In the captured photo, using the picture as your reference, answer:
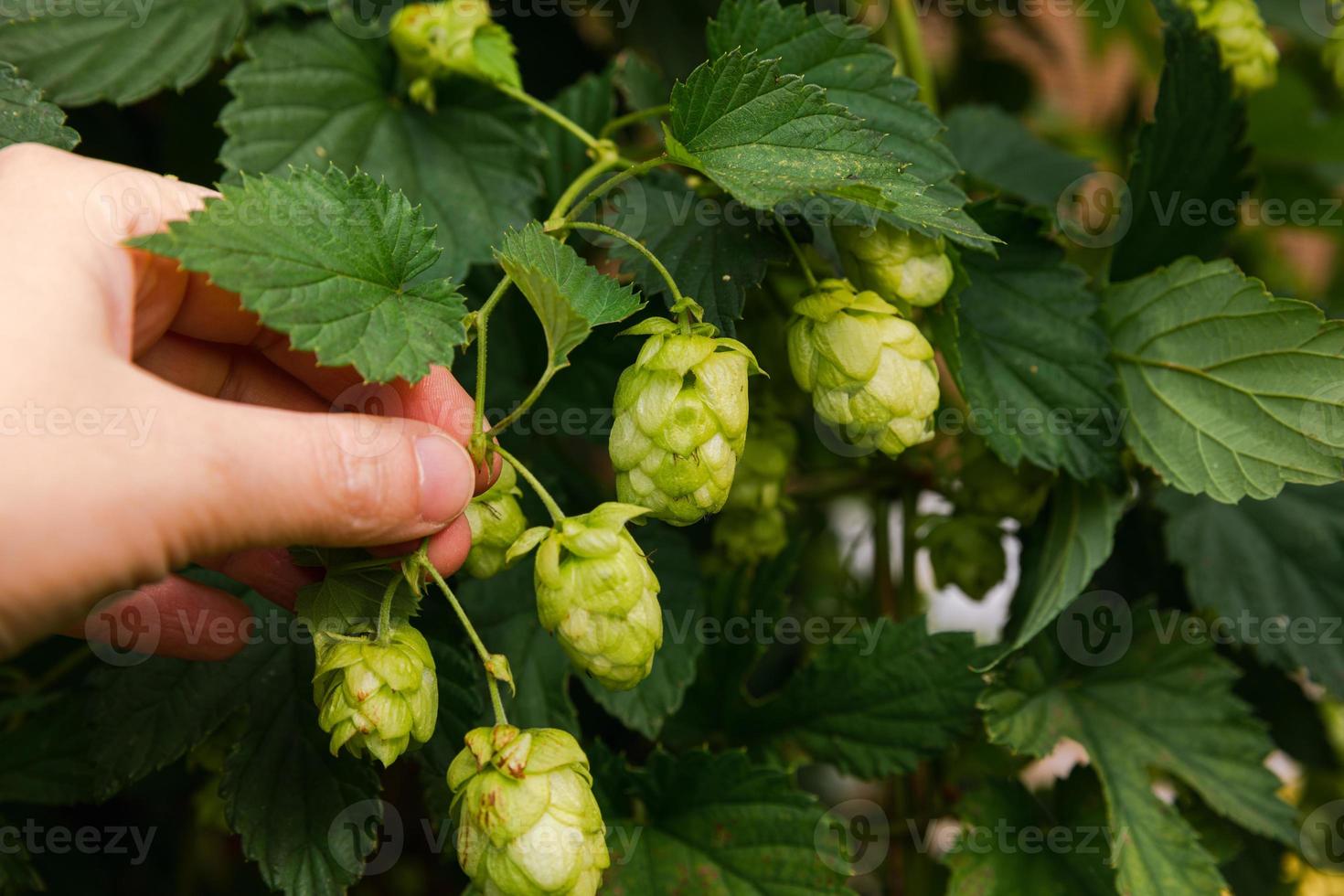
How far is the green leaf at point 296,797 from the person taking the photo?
81cm

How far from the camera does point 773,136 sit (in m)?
0.74

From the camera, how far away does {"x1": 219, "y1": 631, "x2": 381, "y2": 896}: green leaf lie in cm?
81

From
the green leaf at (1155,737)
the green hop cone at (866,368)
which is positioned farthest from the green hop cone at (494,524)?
the green leaf at (1155,737)

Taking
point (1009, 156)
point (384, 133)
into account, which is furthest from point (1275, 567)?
point (384, 133)

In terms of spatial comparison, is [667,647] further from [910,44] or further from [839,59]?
[910,44]

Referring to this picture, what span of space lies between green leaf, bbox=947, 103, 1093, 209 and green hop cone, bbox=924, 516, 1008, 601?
0.44 m

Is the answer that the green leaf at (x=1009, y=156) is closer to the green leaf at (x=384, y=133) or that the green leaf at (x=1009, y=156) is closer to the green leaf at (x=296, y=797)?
the green leaf at (x=384, y=133)

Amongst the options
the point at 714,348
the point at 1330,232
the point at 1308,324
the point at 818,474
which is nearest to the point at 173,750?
the point at 714,348

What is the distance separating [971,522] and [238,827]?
0.73 meters

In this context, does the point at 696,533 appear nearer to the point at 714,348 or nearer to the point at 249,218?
the point at 714,348

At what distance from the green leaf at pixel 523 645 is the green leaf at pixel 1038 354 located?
448 millimetres

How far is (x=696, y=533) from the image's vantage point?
1322 millimetres

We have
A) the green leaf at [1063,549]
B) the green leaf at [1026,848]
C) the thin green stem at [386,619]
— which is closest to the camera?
the thin green stem at [386,619]

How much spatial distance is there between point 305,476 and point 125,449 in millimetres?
96
